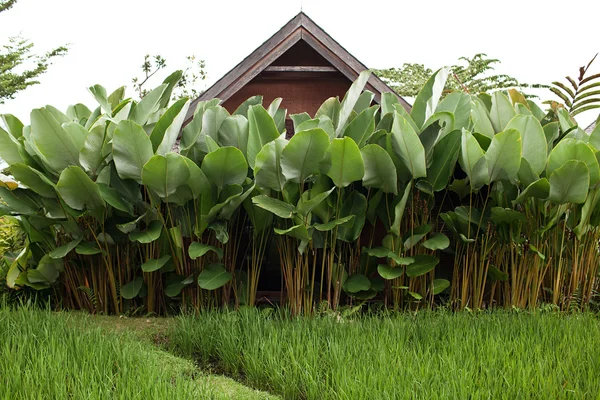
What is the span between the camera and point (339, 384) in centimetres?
300

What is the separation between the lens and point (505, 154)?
454 centimetres

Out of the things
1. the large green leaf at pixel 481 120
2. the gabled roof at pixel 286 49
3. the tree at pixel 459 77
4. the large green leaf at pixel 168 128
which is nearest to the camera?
the large green leaf at pixel 168 128

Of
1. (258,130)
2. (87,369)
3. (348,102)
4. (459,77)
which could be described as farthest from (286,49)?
(459,77)

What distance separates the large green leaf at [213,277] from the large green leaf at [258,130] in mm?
885

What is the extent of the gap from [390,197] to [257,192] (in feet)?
3.81

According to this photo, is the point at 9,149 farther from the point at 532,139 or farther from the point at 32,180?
the point at 532,139

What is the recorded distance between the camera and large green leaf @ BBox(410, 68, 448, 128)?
16.4ft

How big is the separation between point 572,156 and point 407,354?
2.41 metres

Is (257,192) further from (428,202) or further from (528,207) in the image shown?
(528,207)

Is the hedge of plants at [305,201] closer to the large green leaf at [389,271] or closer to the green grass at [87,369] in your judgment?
the large green leaf at [389,271]

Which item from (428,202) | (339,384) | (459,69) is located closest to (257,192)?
(428,202)

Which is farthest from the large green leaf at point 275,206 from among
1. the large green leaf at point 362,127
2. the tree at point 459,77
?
the tree at point 459,77

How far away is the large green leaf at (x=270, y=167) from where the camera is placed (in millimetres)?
4324

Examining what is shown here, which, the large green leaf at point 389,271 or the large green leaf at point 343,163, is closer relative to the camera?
the large green leaf at point 343,163
